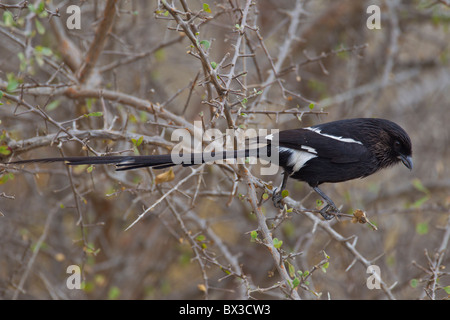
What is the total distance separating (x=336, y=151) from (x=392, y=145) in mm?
550

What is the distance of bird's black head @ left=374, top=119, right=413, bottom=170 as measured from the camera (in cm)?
411

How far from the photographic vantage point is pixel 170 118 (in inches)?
146

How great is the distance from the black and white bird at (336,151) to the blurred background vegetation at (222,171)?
31cm

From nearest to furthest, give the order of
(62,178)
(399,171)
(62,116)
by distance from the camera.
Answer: (62,116), (62,178), (399,171)

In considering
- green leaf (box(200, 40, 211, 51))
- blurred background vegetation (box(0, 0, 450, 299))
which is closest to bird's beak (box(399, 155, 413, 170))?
blurred background vegetation (box(0, 0, 450, 299))

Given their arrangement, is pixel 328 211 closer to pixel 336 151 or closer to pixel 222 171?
pixel 336 151

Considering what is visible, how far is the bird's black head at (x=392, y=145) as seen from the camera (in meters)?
4.11

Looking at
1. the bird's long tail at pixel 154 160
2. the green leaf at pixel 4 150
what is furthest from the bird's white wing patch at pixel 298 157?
the green leaf at pixel 4 150

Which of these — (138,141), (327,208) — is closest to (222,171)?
(327,208)

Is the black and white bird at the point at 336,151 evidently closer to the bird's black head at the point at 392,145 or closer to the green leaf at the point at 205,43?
the bird's black head at the point at 392,145
